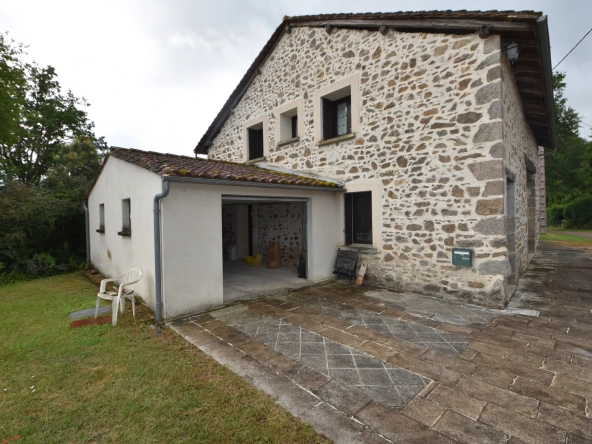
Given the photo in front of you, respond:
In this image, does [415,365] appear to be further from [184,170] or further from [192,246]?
[184,170]

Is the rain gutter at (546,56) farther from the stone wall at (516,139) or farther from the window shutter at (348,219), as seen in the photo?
the window shutter at (348,219)

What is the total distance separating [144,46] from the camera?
782 centimetres

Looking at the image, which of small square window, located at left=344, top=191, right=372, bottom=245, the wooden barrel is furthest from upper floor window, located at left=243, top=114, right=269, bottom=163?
small square window, located at left=344, top=191, right=372, bottom=245

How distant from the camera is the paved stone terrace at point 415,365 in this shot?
7.50ft

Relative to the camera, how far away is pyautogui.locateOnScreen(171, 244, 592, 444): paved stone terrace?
2287mm

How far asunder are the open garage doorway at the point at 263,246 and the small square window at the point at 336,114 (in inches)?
88.6

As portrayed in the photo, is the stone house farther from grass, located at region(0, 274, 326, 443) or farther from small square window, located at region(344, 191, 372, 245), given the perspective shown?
grass, located at region(0, 274, 326, 443)

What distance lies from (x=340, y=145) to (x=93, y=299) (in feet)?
22.5

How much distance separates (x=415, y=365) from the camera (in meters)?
3.21

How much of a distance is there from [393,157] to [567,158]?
112ft

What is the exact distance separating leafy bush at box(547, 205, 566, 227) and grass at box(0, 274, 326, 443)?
3609 cm

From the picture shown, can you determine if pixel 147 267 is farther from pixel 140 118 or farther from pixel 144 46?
pixel 140 118

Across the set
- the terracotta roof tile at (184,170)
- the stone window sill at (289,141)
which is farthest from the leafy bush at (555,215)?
the terracotta roof tile at (184,170)

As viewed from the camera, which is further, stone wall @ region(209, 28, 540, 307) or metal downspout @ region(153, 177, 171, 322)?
stone wall @ region(209, 28, 540, 307)
